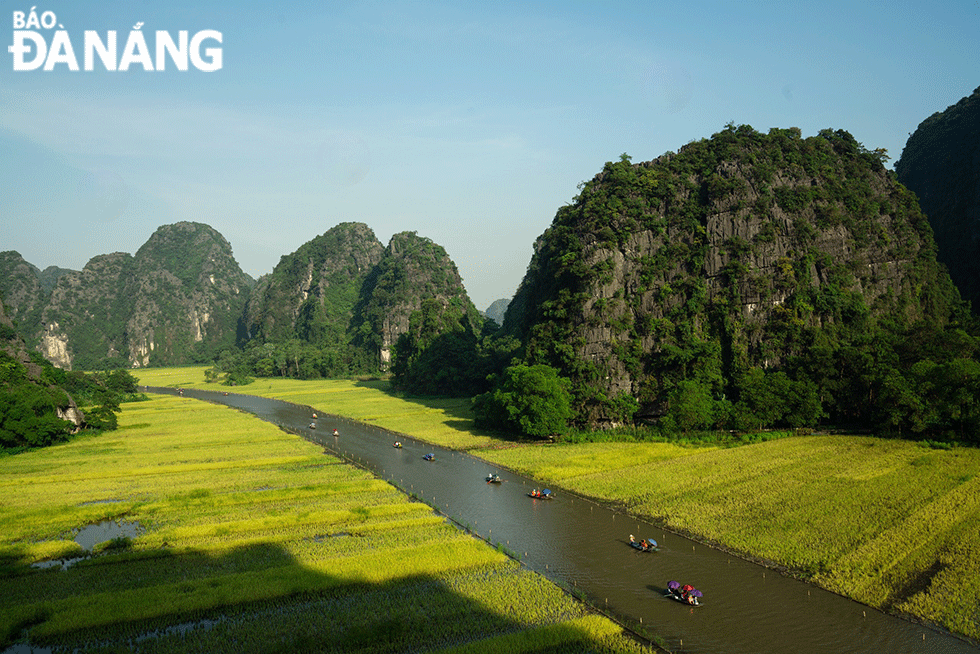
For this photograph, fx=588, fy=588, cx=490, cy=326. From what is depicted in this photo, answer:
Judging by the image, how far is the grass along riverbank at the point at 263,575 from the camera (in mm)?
16172

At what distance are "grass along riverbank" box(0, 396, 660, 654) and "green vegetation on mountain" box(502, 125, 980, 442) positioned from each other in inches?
1053

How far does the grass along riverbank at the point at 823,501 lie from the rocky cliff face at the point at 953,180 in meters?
41.4

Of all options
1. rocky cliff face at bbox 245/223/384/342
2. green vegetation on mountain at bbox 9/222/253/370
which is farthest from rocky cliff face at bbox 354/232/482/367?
green vegetation on mountain at bbox 9/222/253/370

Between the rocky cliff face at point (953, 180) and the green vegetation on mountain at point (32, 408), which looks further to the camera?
the rocky cliff face at point (953, 180)

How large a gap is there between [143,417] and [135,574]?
48.5 meters

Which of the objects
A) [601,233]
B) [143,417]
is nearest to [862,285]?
[601,233]

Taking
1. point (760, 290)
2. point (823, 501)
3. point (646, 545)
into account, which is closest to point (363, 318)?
point (760, 290)

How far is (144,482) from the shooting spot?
3362 cm

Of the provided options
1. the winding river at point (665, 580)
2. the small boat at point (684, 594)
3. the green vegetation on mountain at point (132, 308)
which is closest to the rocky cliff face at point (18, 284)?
the green vegetation on mountain at point (132, 308)

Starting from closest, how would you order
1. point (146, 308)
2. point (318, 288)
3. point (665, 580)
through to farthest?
point (665, 580) → point (318, 288) → point (146, 308)

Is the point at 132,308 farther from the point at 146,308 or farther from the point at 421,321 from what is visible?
the point at 421,321

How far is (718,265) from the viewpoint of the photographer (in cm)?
5453

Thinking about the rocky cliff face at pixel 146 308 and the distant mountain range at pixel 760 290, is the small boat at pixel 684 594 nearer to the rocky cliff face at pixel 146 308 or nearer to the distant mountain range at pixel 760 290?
the distant mountain range at pixel 760 290

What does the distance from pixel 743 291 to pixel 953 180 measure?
44.9 m
